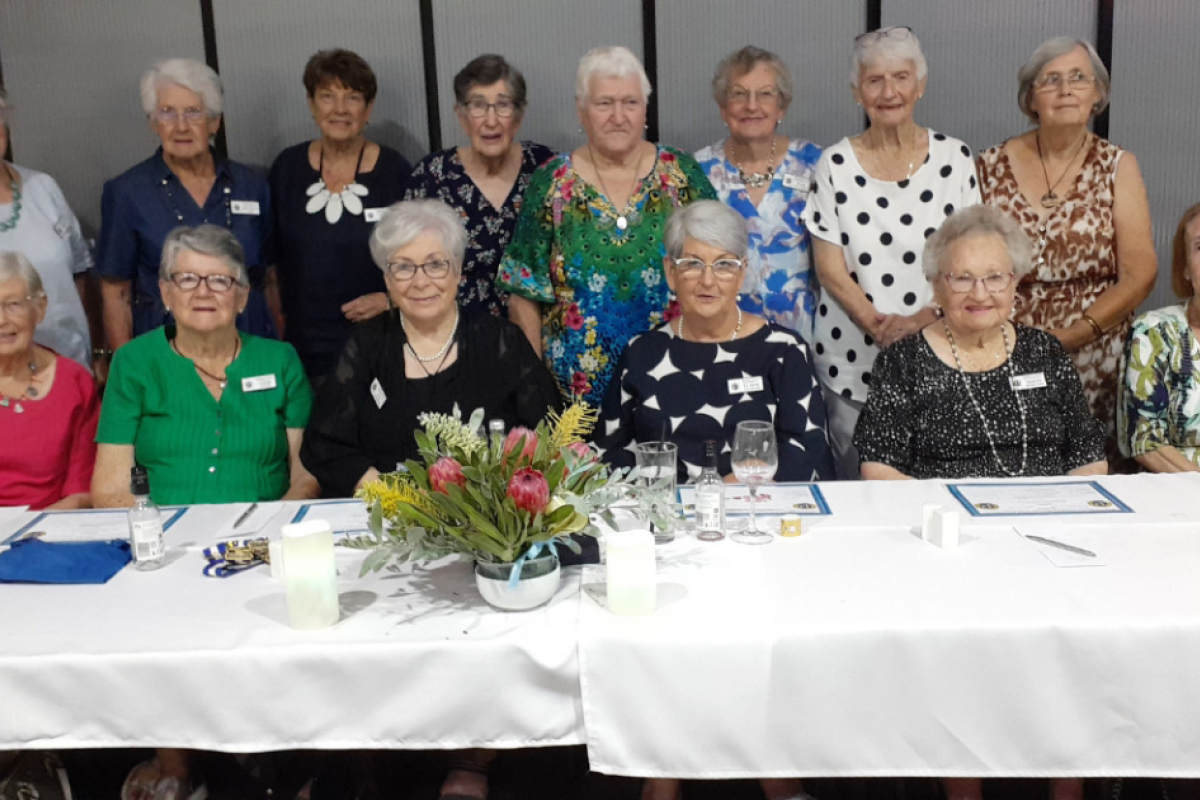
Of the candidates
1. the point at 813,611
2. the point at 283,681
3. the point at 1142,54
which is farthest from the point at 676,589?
the point at 1142,54

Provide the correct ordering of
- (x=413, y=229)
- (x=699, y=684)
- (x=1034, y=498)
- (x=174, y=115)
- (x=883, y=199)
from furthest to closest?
(x=174, y=115) < (x=883, y=199) < (x=413, y=229) < (x=1034, y=498) < (x=699, y=684)

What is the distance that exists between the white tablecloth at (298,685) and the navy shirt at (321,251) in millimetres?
2011

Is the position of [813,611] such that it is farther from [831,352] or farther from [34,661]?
[831,352]

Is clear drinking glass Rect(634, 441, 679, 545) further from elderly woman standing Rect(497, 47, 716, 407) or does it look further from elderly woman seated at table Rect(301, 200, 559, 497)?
elderly woman standing Rect(497, 47, 716, 407)

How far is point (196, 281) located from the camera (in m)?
2.81

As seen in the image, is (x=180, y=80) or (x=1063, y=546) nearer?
(x=1063, y=546)

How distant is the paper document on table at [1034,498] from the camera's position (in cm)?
224

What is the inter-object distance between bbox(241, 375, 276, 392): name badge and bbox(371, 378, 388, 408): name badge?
271 mm

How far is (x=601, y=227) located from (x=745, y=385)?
2.42 ft

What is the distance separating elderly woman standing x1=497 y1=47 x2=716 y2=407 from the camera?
3197 millimetres

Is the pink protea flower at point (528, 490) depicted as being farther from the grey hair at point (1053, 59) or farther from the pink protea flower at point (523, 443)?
the grey hair at point (1053, 59)

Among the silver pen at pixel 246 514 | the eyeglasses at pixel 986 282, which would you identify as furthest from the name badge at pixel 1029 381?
the silver pen at pixel 246 514

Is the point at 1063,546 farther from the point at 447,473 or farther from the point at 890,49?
the point at 890,49

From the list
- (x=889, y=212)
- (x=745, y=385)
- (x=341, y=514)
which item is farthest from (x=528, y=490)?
(x=889, y=212)
